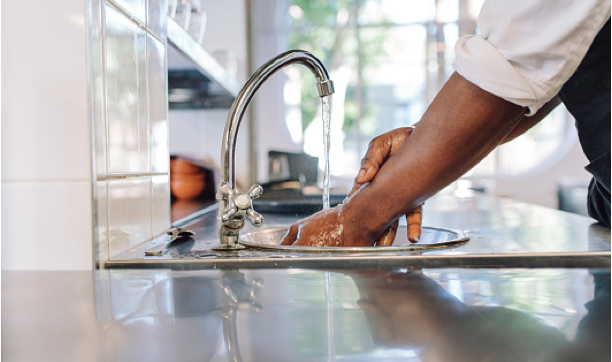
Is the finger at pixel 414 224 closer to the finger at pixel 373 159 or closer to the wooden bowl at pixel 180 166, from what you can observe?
the finger at pixel 373 159

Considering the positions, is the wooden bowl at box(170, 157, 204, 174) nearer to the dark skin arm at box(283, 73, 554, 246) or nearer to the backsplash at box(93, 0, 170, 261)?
the backsplash at box(93, 0, 170, 261)

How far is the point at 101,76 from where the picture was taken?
71 centimetres

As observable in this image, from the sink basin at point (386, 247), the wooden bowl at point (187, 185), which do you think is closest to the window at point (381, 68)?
the wooden bowl at point (187, 185)

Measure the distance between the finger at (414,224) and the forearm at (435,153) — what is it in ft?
0.13

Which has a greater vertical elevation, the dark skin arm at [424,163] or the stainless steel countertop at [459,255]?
the dark skin arm at [424,163]

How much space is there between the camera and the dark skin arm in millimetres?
716

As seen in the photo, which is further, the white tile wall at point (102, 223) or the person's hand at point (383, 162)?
the person's hand at point (383, 162)

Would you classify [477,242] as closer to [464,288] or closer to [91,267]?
[464,288]

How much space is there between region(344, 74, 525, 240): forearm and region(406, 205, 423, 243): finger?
39 mm

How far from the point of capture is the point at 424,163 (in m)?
0.78

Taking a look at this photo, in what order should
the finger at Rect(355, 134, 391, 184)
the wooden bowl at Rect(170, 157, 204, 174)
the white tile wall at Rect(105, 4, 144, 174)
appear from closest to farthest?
1. the white tile wall at Rect(105, 4, 144, 174)
2. the finger at Rect(355, 134, 391, 184)
3. the wooden bowl at Rect(170, 157, 204, 174)

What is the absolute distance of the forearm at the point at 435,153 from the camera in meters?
0.71

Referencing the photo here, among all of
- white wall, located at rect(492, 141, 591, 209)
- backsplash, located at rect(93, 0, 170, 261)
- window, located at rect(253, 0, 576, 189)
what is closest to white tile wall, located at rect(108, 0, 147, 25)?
backsplash, located at rect(93, 0, 170, 261)

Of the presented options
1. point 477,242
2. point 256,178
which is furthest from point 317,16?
point 477,242
